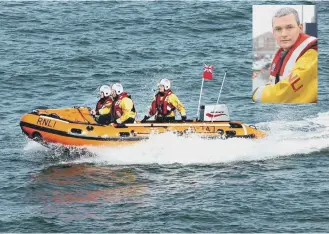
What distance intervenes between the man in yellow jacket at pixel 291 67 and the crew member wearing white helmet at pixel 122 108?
5402mm

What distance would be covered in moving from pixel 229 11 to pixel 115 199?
23812 millimetres

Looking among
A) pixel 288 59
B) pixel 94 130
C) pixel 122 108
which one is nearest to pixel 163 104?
pixel 122 108

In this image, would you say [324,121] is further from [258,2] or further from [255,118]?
[258,2]

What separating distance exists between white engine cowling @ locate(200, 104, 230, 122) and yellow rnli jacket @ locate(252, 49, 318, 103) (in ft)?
10.8

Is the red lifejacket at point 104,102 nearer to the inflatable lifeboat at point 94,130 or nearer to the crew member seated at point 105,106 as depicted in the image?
the crew member seated at point 105,106

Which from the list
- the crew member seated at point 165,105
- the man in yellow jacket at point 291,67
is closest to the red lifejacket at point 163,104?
the crew member seated at point 165,105

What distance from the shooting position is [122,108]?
28.0 metres

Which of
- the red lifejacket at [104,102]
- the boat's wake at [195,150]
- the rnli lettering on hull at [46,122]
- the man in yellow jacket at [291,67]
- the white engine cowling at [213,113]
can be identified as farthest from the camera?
the man in yellow jacket at [291,67]

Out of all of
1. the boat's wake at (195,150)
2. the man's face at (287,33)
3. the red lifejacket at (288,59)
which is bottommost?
the boat's wake at (195,150)

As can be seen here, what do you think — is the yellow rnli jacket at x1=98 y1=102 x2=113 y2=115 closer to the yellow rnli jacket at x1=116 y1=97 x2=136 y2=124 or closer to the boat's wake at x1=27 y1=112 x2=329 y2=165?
the yellow rnli jacket at x1=116 y1=97 x2=136 y2=124

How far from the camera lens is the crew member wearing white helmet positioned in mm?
27891

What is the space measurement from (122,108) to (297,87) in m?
7.00

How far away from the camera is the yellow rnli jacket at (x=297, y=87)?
3102 centimetres

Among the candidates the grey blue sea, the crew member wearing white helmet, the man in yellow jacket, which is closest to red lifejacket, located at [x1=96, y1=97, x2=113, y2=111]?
the crew member wearing white helmet
